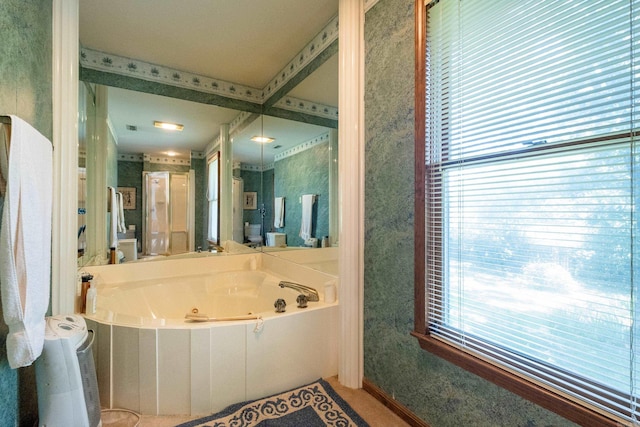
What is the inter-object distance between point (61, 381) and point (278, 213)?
1.93m

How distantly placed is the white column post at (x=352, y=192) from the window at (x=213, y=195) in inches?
65.7

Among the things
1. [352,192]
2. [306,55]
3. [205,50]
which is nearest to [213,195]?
[205,50]

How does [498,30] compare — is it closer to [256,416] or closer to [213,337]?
[213,337]

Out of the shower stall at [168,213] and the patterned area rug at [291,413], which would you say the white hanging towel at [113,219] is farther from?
the patterned area rug at [291,413]

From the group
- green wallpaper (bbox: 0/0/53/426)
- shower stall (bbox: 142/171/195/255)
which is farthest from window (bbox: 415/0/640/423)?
shower stall (bbox: 142/171/195/255)

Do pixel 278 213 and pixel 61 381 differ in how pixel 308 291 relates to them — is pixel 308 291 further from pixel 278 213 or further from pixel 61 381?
pixel 61 381

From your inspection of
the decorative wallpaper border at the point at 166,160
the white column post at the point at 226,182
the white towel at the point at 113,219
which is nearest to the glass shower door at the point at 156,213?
the decorative wallpaper border at the point at 166,160

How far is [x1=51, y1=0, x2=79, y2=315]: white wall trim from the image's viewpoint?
153 cm

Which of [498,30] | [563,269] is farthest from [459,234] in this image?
[498,30]

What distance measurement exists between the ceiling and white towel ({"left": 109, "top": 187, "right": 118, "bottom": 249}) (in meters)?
0.42

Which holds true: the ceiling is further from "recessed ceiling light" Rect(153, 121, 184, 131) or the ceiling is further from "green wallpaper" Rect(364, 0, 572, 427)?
"green wallpaper" Rect(364, 0, 572, 427)

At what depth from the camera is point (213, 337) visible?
1621mm

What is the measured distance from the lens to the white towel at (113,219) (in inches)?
99.1

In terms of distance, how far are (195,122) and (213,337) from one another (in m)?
2.17
